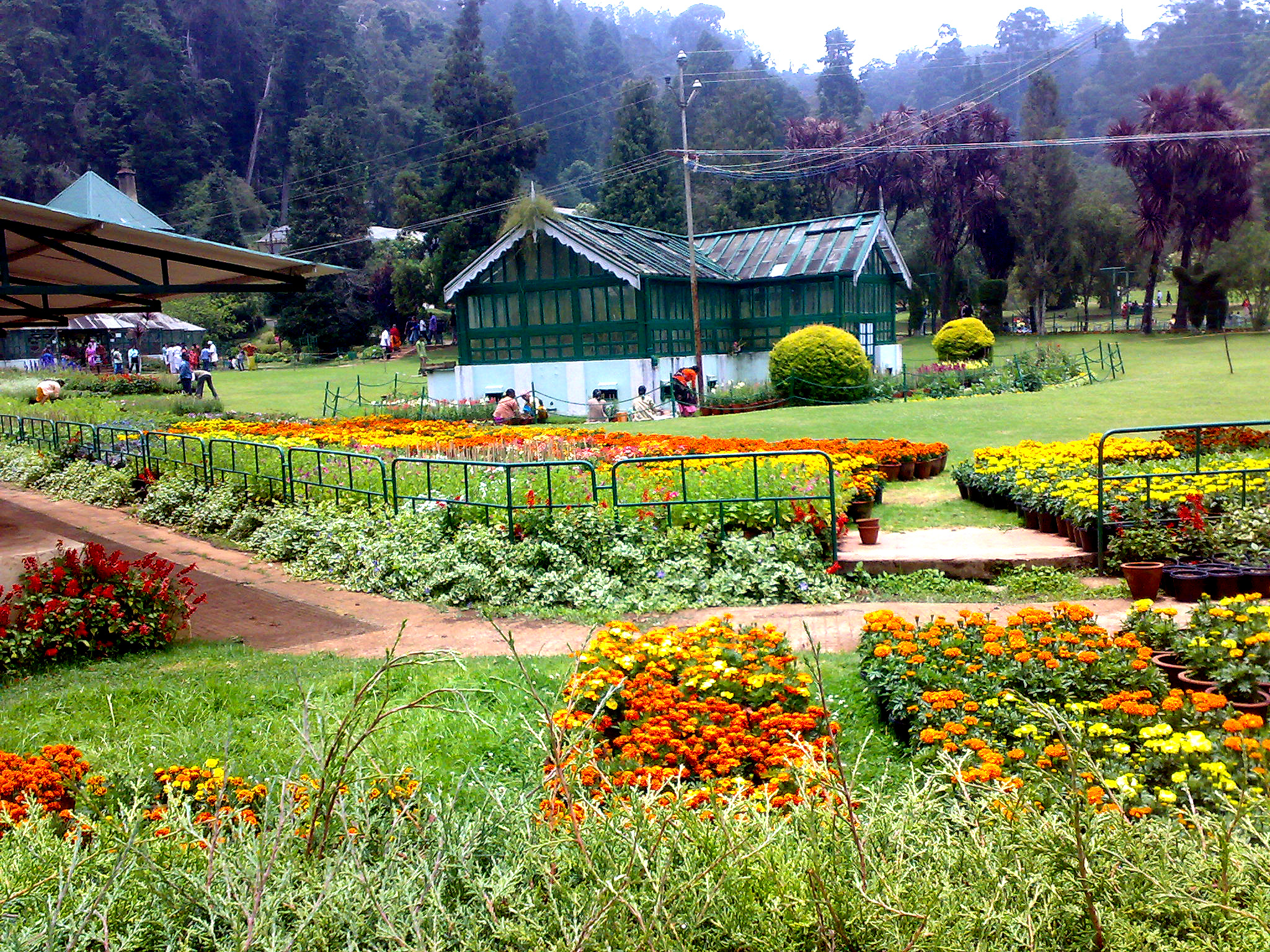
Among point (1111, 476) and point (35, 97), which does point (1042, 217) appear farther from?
point (35, 97)

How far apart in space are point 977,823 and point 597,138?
288ft

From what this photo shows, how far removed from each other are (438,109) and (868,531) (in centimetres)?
5404

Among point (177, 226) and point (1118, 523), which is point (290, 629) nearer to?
point (1118, 523)

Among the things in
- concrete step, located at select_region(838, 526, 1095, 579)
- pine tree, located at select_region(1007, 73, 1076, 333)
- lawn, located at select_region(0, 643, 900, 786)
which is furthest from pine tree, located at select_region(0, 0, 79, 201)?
concrete step, located at select_region(838, 526, 1095, 579)

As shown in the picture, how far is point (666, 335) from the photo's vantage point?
34.1 meters

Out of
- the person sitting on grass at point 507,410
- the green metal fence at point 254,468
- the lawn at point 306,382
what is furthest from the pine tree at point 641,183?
the green metal fence at point 254,468

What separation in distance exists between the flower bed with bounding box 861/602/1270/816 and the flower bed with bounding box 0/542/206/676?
17.0 ft

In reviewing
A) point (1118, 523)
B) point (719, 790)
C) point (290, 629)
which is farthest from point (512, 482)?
point (719, 790)

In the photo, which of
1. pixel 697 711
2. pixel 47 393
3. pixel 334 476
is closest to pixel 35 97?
pixel 47 393

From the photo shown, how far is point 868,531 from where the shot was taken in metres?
10.3

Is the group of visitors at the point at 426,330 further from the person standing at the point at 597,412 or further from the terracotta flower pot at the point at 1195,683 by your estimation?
the terracotta flower pot at the point at 1195,683

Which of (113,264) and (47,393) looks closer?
(113,264)

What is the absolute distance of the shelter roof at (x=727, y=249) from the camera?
32438 millimetres

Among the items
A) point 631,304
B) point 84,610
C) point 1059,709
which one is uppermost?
point 631,304
